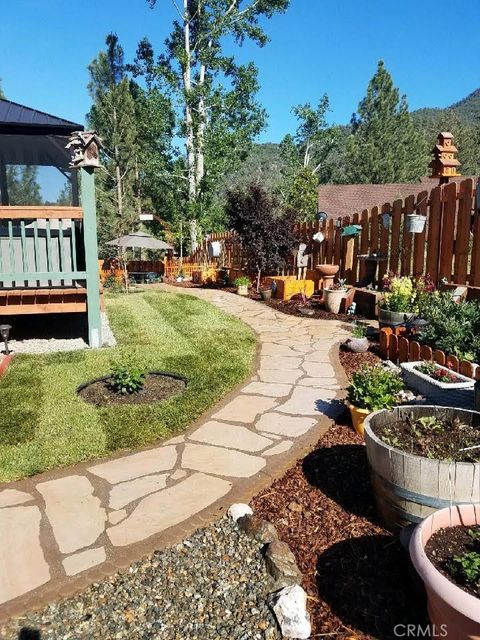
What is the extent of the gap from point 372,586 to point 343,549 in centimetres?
27

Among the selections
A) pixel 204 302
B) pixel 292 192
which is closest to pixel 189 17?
pixel 292 192

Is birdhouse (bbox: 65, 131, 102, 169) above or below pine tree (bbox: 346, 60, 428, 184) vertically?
below

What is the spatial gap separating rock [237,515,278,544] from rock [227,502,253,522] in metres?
0.07

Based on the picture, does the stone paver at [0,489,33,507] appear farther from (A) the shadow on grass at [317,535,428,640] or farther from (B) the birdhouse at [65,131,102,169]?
(B) the birdhouse at [65,131,102,169]

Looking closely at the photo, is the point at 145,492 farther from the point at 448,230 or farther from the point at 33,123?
the point at 448,230

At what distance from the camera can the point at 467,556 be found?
5.26ft

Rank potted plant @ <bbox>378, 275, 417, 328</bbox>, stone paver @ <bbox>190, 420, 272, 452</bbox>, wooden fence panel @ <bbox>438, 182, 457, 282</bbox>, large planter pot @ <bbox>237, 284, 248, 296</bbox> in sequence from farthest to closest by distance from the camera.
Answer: large planter pot @ <bbox>237, 284, 248, 296</bbox>
wooden fence panel @ <bbox>438, 182, 457, 282</bbox>
potted plant @ <bbox>378, 275, 417, 328</bbox>
stone paver @ <bbox>190, 420, 272, 452</bbox>

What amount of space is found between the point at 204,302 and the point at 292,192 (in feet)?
66.7

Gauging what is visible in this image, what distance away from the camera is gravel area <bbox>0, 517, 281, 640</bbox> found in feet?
6.01

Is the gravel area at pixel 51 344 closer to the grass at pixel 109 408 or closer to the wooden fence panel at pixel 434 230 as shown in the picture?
the grass at pixel 109 408

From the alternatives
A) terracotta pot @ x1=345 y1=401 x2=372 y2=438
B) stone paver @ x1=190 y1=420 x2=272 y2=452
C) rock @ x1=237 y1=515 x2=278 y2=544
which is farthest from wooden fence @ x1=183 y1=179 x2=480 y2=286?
rock @ x1=237 y1=515 x2=278 y2=544

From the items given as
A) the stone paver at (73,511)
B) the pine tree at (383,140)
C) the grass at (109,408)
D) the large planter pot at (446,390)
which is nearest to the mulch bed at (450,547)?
the stone paver at (73,511)

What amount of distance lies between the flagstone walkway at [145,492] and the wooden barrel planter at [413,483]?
886 mm

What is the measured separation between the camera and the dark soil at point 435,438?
225 cm
